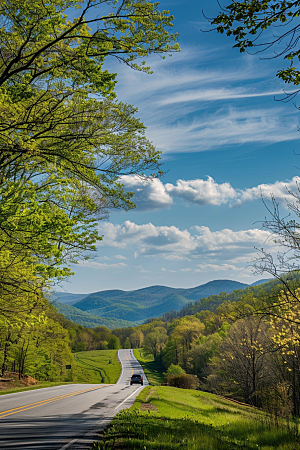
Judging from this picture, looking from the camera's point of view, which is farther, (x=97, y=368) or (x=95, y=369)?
(x=97, y=368)

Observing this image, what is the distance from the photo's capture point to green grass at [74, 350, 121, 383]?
68806 mm

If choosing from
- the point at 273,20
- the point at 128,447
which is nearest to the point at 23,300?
the point at 128,447

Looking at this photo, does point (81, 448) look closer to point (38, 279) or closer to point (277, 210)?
point (38, 279)

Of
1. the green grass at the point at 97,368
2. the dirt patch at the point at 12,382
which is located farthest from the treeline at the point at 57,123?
the green grass at the point at 97,368

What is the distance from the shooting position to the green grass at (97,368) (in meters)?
68.8

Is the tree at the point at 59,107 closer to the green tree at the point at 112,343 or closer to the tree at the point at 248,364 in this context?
the tree at the point at 248,364

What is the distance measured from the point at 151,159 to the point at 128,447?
267 inches

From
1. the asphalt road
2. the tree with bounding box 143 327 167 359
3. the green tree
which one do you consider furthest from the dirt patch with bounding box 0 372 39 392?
the green tree

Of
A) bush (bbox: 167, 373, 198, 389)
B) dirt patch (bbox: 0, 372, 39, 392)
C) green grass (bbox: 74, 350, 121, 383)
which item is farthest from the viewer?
A: green grass (bbox: 74, 350, 121, 383)

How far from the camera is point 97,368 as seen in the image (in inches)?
3573

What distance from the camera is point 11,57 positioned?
655 centimetres

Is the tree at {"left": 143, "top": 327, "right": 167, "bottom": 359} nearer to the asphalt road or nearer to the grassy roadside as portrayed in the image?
the grassy roadside

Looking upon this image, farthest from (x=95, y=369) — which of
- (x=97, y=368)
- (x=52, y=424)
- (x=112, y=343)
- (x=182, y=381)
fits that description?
(x=52, y=424)

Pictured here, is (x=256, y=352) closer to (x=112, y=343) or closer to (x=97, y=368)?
(x=97, y=368)
